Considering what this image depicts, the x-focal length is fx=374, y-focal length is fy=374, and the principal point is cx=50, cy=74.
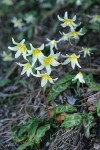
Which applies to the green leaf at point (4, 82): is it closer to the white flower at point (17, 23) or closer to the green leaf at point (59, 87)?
the green leaf at point (59, 87)

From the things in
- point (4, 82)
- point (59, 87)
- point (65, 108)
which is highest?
point (4, 82)

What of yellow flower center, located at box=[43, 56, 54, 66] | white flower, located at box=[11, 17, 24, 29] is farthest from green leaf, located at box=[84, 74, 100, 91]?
white flower, located at box=[11, 17, 24, 29]

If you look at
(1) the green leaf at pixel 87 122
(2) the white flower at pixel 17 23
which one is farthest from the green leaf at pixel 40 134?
(2) the white flower at pixel 17 23

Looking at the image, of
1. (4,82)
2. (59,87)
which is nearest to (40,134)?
(59,87)

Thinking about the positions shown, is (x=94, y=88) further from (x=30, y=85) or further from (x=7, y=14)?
(x=7, y=14)

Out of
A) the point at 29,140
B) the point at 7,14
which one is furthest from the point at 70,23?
the point at 7,14

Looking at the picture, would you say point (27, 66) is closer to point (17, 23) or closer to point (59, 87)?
point (59, 87)
